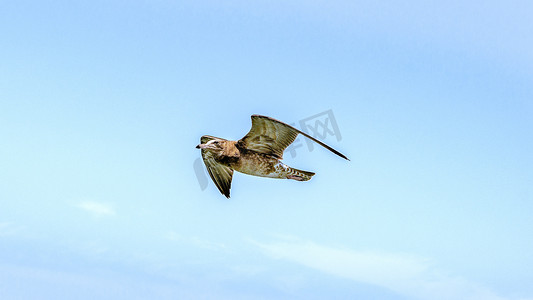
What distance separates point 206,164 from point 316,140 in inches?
221

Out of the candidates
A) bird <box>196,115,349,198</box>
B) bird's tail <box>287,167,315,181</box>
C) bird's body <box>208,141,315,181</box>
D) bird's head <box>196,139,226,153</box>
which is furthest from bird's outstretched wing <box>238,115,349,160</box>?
bird's tail <box>287,167,315,181</box>

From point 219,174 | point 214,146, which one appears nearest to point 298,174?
point 214,146

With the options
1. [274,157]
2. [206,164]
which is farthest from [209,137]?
[274,157]

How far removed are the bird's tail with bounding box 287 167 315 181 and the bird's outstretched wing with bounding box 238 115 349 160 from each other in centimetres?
60

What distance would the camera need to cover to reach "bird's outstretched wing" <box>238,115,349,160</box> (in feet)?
42.1

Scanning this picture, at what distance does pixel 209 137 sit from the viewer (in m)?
15.3

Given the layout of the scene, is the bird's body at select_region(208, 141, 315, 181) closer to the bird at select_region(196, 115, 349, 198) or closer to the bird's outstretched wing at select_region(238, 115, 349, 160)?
the bird at select_region(196, 115, 349, 198)

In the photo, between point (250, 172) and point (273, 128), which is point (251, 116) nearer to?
point (273, 128)

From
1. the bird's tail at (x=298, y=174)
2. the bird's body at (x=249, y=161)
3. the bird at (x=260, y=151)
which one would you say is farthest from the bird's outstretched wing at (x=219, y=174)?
the bird's tail at (x=298, y=174)

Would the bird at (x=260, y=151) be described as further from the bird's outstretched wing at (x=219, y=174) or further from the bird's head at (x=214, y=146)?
the bird's outstretched wing at (x=219, y=174)

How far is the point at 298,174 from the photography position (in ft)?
47.1

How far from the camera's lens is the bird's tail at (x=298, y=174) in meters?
14.2

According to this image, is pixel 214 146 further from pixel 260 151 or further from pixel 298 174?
pixel 298 174

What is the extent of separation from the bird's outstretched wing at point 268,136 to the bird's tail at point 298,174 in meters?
0.60
